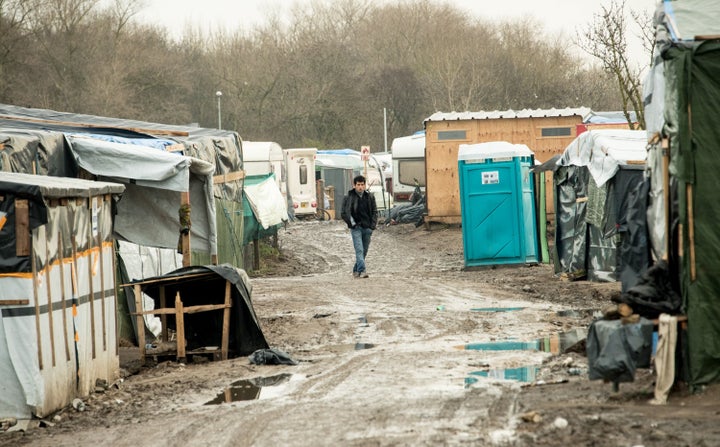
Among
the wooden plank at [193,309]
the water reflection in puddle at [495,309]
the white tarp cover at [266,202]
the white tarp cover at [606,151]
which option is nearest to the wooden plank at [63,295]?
the wooden plank at [193,309]

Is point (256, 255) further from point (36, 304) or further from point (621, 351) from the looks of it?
point (621, 351)

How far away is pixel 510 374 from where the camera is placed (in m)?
9.77

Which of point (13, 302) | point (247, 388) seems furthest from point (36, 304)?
point (247, 388)

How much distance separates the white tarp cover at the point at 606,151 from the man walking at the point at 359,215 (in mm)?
4003

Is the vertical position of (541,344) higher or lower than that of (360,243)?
lower

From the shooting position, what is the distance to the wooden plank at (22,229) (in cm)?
877

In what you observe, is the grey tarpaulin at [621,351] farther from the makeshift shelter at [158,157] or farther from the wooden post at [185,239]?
the wooden post at [185,239]

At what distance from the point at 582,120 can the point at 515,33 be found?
37.0m

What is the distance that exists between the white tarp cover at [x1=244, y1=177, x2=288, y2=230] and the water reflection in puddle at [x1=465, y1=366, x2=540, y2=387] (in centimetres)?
1594

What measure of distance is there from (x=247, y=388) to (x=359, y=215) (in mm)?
10863

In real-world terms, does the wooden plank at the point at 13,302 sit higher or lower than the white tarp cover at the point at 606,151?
→ lower

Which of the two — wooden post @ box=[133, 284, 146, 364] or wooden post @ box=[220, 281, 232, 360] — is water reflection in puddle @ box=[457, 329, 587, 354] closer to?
wooden post @ box=[220, 281, 232, 360]

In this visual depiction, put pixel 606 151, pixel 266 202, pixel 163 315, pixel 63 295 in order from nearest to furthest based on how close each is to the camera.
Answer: pixel 63 295, pixel 163 315, pixel 606 151, pixel 266 202

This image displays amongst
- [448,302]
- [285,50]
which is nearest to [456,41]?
[285,50]
